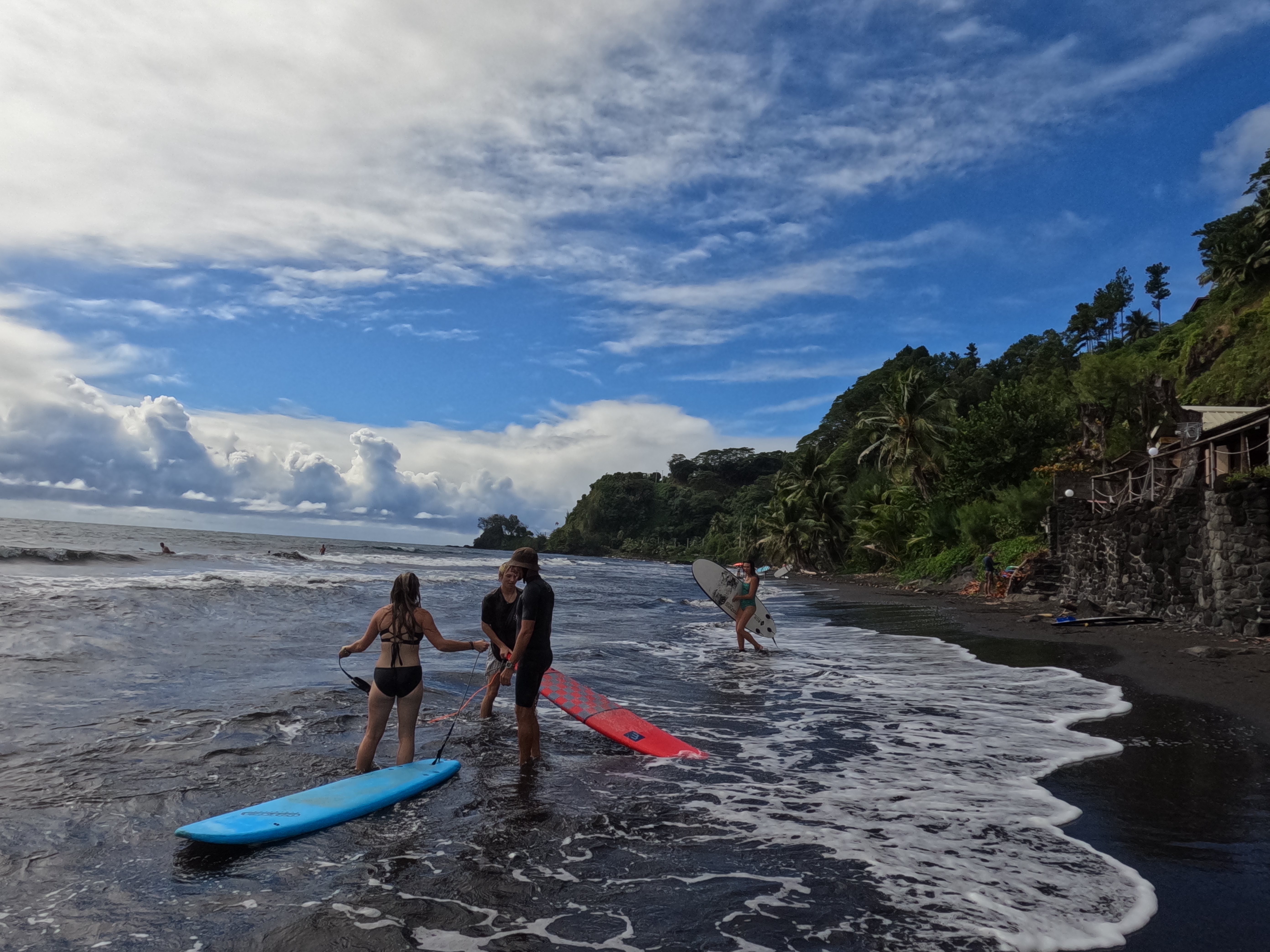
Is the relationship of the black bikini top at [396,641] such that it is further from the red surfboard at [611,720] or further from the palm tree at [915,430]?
the palm tree at [915,430]

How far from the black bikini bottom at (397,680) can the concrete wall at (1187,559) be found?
519 inches

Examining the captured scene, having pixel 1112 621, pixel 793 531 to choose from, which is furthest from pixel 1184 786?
pixel 793 531

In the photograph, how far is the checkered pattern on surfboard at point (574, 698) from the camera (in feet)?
26.5

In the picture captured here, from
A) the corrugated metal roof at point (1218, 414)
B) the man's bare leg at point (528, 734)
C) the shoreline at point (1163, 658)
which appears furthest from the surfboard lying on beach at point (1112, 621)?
the man's bare leg at point (528, 734)

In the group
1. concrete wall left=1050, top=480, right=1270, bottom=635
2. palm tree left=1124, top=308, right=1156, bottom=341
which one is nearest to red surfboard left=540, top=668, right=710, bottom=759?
concrete wall left=1050, top=480, right=1270, bottom=635

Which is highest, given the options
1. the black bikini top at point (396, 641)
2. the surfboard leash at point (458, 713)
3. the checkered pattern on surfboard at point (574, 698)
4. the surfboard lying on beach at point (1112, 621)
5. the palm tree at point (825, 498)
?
the palm tree at point (825, 498)

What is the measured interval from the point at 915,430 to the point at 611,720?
120ft

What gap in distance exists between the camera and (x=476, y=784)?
6039mm

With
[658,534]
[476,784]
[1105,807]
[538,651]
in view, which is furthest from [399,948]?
[658,534]

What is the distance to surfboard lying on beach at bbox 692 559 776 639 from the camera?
15.8 metres

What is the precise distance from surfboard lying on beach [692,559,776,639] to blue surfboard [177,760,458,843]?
10.1 m

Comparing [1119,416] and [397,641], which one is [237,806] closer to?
[397,641]

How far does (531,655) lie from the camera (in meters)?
6.54

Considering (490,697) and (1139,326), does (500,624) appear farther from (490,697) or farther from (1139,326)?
(1139,326)
